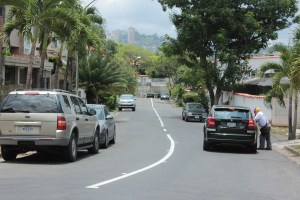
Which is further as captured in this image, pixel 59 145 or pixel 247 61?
pixel 247 61

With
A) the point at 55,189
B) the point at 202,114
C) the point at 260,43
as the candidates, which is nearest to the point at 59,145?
the point at 55,189

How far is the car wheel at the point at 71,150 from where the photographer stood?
14227mm

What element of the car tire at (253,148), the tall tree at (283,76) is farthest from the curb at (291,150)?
the tall tree at (283,76)

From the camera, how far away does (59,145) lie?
13844 millimetres

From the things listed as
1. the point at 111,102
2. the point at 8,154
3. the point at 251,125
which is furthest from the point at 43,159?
the point at 111,102

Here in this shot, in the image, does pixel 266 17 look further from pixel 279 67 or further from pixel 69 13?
pixel 69 13

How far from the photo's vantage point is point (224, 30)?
43.9 metres

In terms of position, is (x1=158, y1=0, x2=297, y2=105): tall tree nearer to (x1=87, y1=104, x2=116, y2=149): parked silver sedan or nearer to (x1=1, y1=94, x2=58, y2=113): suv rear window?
(x1=87, y1=104, x2=116, y2=149): parked silver sedan

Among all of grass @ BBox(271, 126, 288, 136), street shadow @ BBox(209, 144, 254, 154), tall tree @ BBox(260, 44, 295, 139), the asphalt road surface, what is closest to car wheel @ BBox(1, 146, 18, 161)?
the asphalt road surface

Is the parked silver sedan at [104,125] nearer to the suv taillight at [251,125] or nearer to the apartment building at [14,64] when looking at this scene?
the suv taillight at [251,125]

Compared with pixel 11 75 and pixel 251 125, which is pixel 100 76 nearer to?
pixel 11 75

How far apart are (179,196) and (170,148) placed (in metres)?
10.5

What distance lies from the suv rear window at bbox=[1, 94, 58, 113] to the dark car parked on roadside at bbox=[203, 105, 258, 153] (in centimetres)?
692

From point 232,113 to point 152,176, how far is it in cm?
771
